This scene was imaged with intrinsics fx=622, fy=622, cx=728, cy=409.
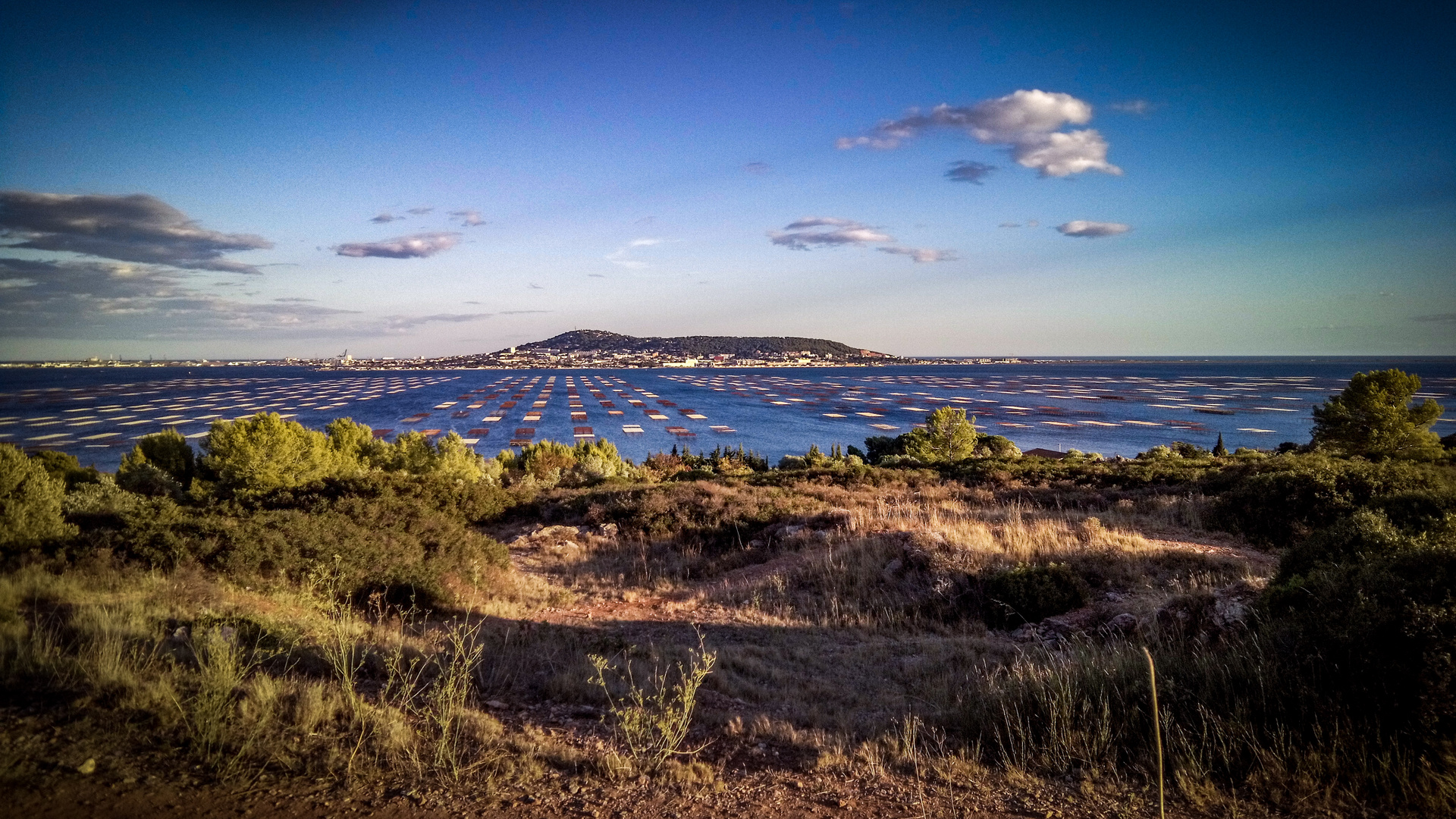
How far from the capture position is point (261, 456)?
21.0m

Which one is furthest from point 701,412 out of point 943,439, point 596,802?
point 596,802

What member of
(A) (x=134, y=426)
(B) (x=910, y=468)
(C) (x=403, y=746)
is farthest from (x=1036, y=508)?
(A) (x=134, y=426)

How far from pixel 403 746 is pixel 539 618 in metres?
4.68

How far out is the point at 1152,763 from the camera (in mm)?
3832

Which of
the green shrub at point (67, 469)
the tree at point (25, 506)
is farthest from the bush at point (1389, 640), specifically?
the green shrub at point (67, 469)

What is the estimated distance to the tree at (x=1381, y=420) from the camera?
24141 millimetres

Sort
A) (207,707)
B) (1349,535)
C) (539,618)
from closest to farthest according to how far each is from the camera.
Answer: (207,707)
(1349,535)
(539,618)

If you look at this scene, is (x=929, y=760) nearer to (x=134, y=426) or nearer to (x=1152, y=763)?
(x=1152, y=763)

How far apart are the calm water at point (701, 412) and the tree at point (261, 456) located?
92.8 ft

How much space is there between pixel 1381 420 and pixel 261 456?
41.8m

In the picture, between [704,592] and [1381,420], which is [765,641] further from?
[1381,420]

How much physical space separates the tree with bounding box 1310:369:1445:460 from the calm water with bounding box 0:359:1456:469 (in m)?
21.7

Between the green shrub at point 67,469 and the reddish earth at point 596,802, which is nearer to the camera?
the reddish earth at point 596,802

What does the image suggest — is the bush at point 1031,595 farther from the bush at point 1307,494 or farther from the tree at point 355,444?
the tree at point 355,444
